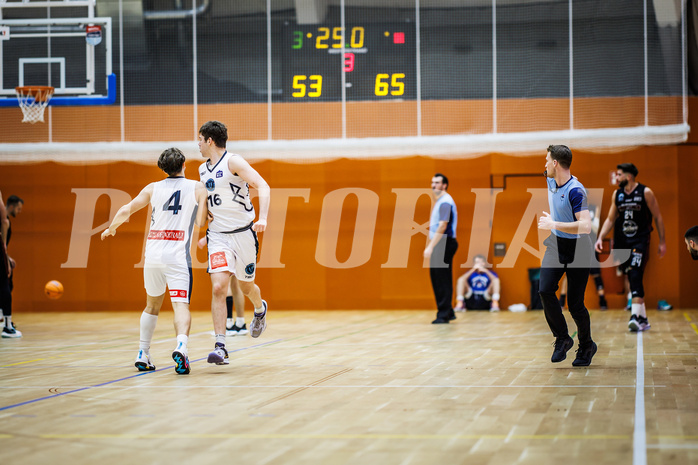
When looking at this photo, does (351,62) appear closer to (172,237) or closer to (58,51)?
(58,51)

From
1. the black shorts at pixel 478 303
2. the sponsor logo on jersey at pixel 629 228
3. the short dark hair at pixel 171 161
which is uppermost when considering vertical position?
the short dark hair at pixel 171 161

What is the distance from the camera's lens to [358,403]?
185 inches

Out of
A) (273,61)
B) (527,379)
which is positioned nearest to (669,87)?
(273,61)

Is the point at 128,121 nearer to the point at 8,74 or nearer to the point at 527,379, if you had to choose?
the point at 8,74

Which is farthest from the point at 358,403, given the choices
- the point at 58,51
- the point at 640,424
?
the point at 58,51

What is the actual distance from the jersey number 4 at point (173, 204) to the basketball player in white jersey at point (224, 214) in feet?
1.17

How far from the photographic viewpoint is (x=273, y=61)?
14.8 metres

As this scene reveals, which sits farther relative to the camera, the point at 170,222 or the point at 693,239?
the point at 693,239

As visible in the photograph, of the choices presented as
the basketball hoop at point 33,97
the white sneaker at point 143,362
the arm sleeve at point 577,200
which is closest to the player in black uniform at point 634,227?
the arm sleeve at point 577,200

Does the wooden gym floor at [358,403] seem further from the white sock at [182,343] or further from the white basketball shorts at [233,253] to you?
the white basketball shorts at [233,253]

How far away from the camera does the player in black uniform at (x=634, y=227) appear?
9164mm

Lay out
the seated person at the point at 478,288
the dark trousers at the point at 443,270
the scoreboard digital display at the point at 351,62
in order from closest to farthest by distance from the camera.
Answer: the dark trousers at the point at 443,270
the seated person at the point at 478,288
the scoreboard digital display at the point at 351,62

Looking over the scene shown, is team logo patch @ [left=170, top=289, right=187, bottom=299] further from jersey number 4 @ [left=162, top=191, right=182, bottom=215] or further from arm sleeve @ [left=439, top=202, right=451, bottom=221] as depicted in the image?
arm sleeve @ [left=439, top=202, right=451, bottom=221]

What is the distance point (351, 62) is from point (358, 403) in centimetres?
1082
